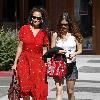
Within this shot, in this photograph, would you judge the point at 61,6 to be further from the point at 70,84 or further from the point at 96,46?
the point at 70,84

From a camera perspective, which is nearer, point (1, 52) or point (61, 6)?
point (1, 52)

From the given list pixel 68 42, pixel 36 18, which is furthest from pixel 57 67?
pixel 36 18

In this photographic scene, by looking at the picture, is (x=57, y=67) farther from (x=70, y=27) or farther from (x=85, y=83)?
(x=85, y=83)

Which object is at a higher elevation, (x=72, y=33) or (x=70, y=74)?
(x=72, y=33)

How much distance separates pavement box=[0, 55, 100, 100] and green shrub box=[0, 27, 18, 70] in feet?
2.74

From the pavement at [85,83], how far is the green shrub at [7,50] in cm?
83

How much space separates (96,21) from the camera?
74.0 ft

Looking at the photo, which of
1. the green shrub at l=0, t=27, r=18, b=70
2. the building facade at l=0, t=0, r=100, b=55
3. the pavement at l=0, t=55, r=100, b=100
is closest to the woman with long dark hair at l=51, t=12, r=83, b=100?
the pavement at l=0, t=55, r=100, b=100

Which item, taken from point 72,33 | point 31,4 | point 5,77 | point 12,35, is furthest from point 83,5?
point 72,33

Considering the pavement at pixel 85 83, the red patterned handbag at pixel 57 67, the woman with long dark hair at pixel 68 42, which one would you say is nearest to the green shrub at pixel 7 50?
the pavement at pixel 85 83

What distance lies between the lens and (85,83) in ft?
44.4

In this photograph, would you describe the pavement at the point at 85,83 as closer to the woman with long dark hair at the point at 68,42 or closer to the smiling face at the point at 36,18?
the woman with long dark hair at the point at 68,42

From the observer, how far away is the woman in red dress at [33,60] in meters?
7.80

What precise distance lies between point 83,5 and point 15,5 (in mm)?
2991
